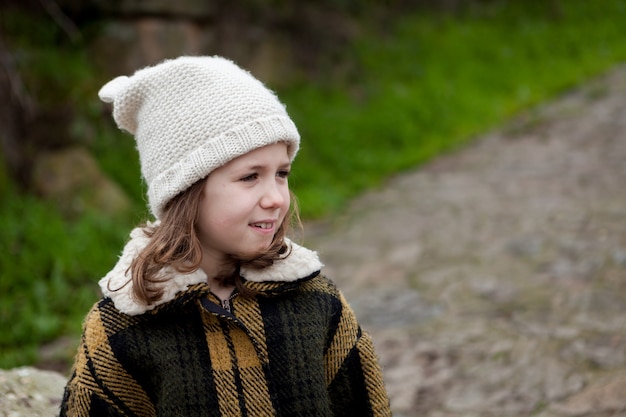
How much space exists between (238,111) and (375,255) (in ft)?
11.2

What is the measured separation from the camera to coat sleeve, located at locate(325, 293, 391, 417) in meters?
2.03

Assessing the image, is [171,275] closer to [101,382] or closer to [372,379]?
[101,382]

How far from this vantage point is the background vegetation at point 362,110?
4.68 meters

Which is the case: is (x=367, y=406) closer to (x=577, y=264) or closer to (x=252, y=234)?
(x=252, y=234)

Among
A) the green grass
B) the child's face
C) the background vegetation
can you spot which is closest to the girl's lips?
the child's face

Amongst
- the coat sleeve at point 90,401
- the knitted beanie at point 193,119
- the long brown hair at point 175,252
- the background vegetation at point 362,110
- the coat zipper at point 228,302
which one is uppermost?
the background vegetation at point 362,110

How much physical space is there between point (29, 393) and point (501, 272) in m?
2.92

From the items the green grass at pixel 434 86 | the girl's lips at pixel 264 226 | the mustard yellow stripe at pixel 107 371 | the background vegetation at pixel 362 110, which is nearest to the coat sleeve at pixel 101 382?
the mustard yellow stripe at pixel 107 371

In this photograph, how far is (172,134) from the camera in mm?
1885

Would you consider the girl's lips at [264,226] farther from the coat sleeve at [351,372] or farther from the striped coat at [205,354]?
the coat sleeve at [351,372]

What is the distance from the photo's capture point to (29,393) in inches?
96.3

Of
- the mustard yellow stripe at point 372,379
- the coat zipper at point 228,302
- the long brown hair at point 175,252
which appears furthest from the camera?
the mustard yellow stripe at point 372,379

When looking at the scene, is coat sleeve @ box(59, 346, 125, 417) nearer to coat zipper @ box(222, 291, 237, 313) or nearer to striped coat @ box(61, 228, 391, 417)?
striped coat @ box(61, 228, 391, 417)

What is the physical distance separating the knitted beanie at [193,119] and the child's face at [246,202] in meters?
0.04
